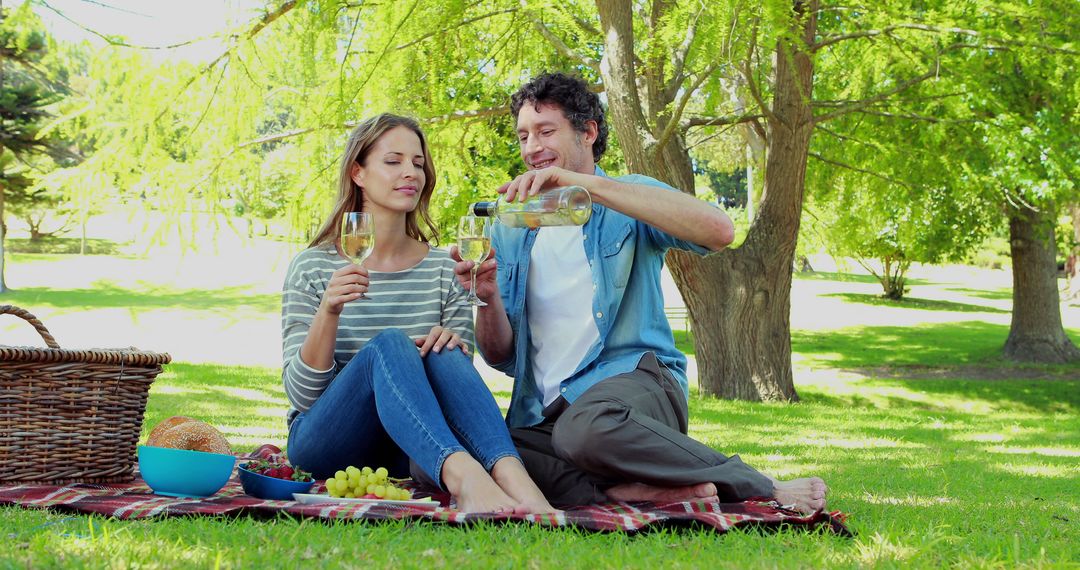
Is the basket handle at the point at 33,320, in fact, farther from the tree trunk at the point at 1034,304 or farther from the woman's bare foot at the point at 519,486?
the tree trunk at the point at 1034,304

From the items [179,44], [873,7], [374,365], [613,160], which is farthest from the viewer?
[613,160]

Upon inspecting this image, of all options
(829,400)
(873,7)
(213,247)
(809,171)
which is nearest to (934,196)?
(809,171)

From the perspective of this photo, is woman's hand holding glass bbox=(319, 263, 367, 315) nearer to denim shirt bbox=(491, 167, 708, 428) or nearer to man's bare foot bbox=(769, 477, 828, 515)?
denim shirt bbox=(491, 167, 708, 428)

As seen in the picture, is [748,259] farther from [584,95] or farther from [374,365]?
[374,365]

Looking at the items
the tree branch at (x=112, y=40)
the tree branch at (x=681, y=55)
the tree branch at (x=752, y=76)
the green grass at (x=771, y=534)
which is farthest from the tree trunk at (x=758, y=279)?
the tree branch at (x=112, y=40)

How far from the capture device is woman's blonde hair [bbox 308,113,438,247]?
3.65 meters

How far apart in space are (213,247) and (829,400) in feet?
21.4

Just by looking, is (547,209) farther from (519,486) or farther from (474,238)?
(519,486)

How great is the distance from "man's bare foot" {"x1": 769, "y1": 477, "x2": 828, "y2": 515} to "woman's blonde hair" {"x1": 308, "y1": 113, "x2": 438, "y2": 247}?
150 centimetres

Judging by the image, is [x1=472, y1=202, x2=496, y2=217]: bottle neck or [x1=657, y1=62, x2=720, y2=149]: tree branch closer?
[x1=472, y1=202, x2=496, y2=217]: bottle neck

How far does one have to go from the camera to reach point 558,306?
139 inches

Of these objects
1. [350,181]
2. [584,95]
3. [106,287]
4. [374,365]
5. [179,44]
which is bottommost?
[106,287]

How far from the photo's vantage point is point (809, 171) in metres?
11.3

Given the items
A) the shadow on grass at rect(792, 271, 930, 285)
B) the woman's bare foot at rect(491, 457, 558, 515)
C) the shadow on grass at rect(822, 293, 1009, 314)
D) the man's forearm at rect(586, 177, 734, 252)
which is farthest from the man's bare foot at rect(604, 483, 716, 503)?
the shadow on grass at rect(792, 271, 930, 285)
